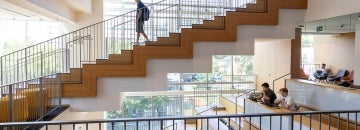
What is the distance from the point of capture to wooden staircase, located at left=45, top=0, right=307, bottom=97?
6.32m

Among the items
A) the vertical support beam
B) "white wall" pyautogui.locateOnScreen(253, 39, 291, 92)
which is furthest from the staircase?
the vertical support beam

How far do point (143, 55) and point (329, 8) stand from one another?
428 cm

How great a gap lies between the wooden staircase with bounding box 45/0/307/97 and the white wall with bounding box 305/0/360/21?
192 cm

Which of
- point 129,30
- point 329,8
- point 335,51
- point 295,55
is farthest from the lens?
point 335,51

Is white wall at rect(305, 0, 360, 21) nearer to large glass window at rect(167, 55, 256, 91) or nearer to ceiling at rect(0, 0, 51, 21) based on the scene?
large glass window at rect(167, 55, 256, 91)


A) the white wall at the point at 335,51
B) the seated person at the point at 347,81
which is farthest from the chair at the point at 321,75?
the seated person at the point at 347,81

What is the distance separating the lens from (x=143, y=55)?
20.9 ft

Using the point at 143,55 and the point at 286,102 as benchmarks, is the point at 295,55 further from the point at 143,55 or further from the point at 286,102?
the point at 143,55

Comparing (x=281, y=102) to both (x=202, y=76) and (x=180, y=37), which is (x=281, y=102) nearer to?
(x=180, y=37)

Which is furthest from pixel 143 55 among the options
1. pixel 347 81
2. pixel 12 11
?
pixel 347 81

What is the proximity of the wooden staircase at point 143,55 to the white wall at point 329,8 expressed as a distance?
1921mm

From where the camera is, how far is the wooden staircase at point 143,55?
20.7 ft

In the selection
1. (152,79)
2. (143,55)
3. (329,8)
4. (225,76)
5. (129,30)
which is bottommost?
(225,76)

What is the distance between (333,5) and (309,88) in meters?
1.98
